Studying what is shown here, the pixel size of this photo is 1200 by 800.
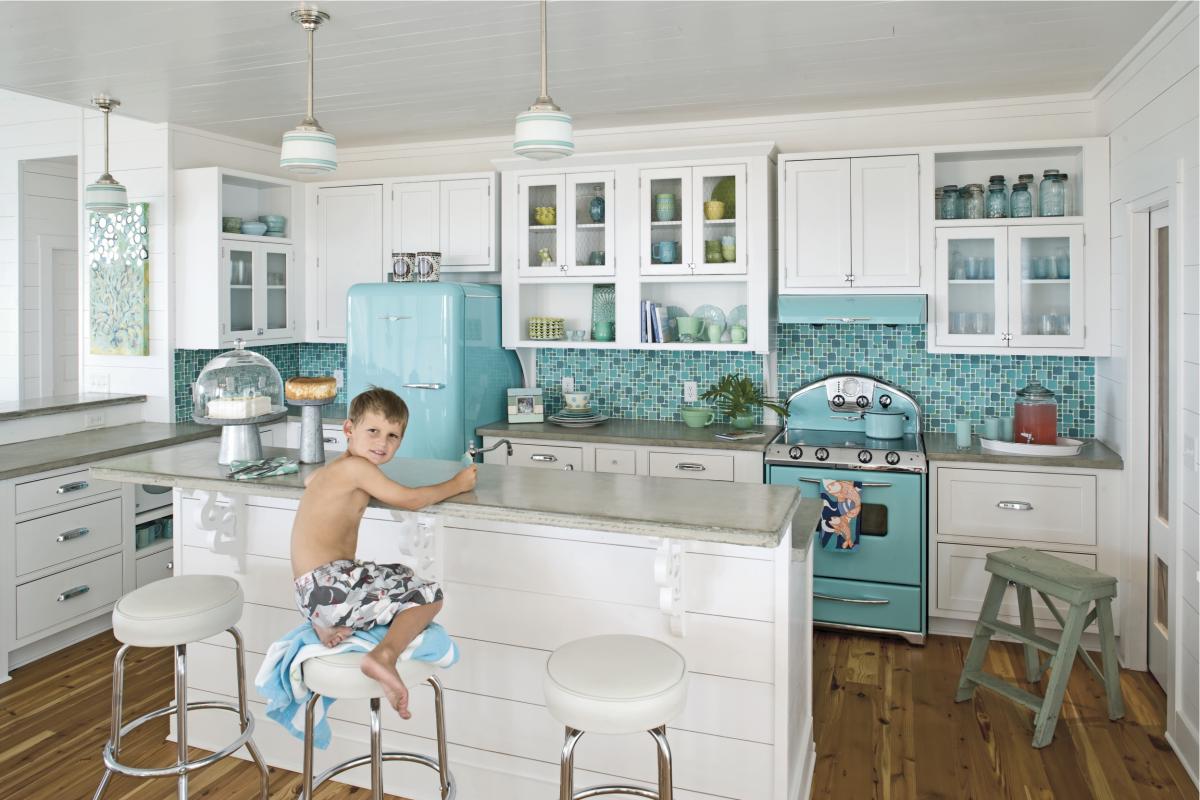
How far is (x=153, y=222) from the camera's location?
16.5 feet

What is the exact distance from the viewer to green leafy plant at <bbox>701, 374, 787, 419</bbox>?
4691 millimetres

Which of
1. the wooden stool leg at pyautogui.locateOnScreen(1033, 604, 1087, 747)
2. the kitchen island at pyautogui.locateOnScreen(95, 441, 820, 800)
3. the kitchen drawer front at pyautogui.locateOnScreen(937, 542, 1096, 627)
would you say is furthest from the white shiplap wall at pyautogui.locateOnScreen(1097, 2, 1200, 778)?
the kitchen island at pyautogui.locateOnScreen(95, 441, 820, 800)

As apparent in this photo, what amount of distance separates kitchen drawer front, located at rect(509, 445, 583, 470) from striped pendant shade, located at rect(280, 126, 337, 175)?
7.35 ft

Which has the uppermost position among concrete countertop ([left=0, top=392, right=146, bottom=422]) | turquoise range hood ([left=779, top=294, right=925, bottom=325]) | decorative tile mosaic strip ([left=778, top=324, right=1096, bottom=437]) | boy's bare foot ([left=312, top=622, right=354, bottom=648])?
turquoise range hood ([left=779, top=294, right=925, bottom=325])

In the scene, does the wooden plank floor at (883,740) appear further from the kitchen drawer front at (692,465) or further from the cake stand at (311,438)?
the cake stand at (311,438)

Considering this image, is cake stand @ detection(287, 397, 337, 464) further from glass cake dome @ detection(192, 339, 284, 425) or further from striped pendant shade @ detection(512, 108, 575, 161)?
striped pendant shade @ detection(512, 108, 575, 161)

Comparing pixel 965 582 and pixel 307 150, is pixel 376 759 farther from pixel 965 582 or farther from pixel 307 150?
pixel 965 582

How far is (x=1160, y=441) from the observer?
3643 mm

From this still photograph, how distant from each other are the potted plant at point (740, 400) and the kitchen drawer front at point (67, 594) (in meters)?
3.15

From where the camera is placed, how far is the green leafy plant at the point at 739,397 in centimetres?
469

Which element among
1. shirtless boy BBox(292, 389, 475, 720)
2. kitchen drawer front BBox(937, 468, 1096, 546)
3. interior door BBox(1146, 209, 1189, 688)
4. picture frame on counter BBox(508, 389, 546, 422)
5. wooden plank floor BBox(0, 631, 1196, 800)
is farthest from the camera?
picture frame on counter BBox(508, 389, 546, 422)

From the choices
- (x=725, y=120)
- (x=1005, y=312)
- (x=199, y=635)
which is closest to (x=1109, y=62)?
(x=1005, y=312)

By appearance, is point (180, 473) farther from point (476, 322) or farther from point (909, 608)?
point (909, 608)

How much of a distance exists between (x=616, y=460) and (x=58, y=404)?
2.98 m
